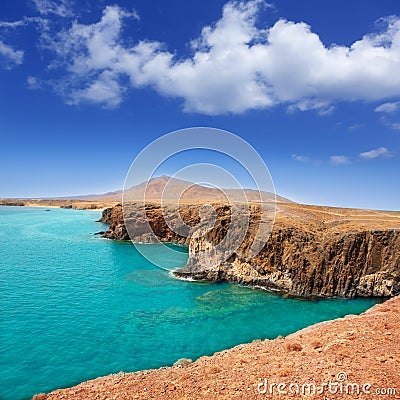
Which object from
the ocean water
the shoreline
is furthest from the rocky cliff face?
the shoreline

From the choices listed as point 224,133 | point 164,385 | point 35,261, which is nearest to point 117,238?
point 35,261

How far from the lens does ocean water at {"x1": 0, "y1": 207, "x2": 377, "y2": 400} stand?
19.1m

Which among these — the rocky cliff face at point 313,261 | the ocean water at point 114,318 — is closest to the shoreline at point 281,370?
the ocean water at point 114,318

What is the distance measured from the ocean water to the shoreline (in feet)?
12.1

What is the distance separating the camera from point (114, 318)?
1041 inches

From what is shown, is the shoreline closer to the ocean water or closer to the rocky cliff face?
the ocean water

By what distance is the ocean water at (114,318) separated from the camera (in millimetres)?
19141

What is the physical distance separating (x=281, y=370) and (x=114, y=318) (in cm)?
1790

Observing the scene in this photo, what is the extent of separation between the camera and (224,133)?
26500 mm

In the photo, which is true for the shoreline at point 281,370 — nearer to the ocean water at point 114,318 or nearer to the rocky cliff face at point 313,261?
the ocean water at point 114,318

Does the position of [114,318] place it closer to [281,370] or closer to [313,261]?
[281,370]

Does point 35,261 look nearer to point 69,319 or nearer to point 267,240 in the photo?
point 69,319

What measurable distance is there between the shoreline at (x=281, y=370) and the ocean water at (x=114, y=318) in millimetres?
3687

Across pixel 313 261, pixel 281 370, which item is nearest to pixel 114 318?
pixel 281 370
